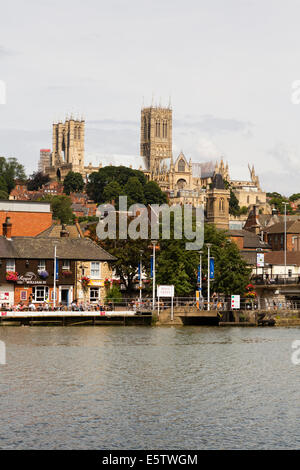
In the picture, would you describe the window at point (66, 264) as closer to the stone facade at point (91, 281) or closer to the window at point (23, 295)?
the stone facade at point (91, 281)

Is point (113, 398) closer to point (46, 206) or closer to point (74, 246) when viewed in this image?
point (74, 246)

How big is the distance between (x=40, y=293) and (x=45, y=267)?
257cm

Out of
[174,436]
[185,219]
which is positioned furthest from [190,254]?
[174,436]

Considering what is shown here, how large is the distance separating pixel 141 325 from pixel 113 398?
41483mm

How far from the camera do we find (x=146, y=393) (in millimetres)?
45250

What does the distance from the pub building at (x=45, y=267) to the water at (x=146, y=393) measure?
19.2 m

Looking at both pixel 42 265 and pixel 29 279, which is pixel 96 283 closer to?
pixel 42 265

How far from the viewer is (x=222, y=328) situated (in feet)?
285

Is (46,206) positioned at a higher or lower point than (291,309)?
higher

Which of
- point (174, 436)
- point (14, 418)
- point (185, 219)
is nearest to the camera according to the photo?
point (174, 436)

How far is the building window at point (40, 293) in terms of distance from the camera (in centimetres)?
9256

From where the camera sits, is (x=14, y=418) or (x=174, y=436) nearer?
(x=174, y=436)

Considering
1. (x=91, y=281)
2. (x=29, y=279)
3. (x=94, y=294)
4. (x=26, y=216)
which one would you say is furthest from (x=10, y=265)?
(x=26, y=216)
